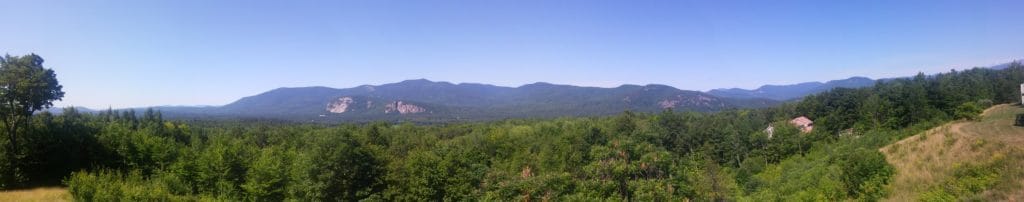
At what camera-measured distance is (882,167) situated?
25359mm

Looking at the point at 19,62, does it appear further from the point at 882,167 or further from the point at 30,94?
the point at 882,167

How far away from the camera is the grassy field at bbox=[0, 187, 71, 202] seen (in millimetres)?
22675

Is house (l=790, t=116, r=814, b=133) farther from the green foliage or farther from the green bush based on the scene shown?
the green bush

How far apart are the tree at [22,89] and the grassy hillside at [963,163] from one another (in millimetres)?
43812

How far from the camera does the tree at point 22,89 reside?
76.2ft

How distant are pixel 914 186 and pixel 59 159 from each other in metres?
50.0

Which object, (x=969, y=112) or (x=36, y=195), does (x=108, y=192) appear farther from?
(x=969, y=112)

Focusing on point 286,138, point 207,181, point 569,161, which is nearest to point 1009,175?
point 569,161

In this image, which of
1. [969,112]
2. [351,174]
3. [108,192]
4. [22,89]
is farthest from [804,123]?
[22,89]

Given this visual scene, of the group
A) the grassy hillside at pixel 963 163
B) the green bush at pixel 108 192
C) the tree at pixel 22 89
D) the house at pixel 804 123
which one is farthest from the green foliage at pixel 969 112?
the tree at pixel 22 89

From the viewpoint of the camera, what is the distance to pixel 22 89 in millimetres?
23531

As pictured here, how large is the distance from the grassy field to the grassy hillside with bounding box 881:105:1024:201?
1597 inches

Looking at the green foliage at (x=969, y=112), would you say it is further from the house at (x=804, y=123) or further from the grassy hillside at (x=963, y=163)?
the house at (x=804, y=123)

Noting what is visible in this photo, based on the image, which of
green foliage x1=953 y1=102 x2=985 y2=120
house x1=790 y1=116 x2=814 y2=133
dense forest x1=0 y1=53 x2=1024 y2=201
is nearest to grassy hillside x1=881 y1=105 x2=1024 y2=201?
dense forest x1=0 y1=53 x2=1024 y2=201
